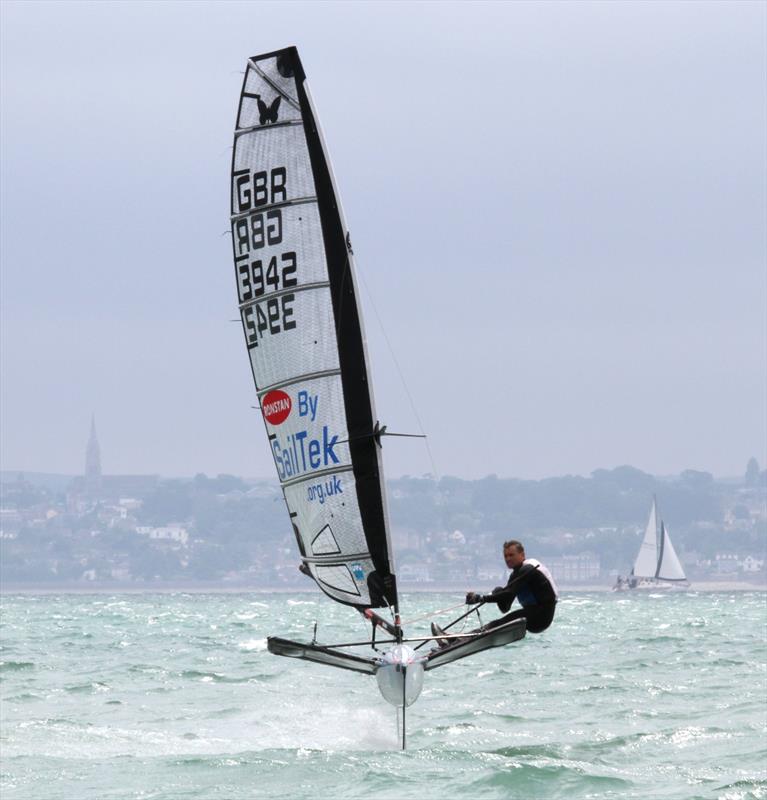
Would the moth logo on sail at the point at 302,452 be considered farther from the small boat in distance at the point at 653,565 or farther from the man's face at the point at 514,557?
the small boat in distance at the point at 653,565

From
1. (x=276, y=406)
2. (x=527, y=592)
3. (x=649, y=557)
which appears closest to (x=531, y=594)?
(x=527, y=592)

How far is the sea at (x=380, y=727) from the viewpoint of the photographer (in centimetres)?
1580

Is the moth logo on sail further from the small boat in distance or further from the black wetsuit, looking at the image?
the small boat in distance

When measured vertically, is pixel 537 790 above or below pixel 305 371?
below

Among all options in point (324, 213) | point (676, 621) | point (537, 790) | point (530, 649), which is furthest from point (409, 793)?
point (676, 621)

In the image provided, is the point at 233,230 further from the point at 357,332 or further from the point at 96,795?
the point at 96,795

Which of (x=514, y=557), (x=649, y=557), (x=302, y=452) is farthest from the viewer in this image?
(x=649, y=557)

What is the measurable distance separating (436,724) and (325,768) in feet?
11.9

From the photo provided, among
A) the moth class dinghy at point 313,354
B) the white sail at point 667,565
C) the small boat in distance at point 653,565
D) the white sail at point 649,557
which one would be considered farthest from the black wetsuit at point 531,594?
→ the white sail at point 649,557

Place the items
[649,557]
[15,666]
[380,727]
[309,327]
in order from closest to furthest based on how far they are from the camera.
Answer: [309,327]
[380,727]
[15,666]
[649,557]

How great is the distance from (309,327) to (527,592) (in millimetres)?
3153

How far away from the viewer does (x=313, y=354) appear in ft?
53.3

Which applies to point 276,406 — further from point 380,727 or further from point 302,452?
point 380,727

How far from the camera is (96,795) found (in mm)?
15422
